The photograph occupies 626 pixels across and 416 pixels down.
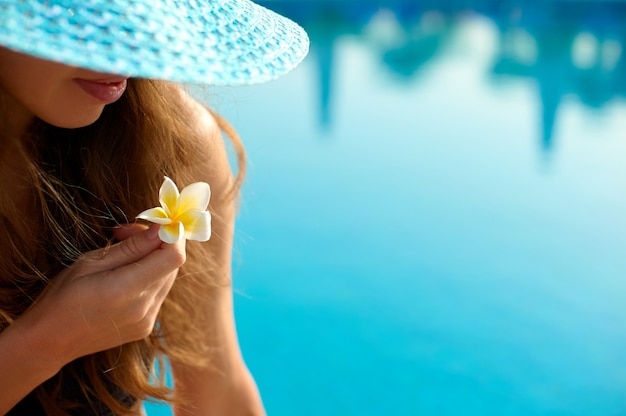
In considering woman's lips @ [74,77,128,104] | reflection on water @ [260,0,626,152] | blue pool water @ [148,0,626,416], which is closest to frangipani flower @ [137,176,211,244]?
woman's lips @ [74,77,128,104]

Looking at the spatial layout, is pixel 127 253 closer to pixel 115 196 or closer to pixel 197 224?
pixel 197 224

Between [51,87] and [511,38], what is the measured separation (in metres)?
6.72

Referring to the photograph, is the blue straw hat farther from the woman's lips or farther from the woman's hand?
the woman's hand

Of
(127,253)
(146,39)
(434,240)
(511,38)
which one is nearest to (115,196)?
(127,253)

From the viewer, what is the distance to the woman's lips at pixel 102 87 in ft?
2.54

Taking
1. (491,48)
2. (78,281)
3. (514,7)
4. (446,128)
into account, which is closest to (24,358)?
(78,281)

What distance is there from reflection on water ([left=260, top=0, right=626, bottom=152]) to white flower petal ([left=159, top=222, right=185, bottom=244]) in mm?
3931

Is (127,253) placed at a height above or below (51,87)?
below

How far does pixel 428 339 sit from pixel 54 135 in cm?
194

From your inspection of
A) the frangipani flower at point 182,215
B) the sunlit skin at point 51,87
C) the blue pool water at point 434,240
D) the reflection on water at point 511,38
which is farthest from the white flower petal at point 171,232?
the reflection on water at point 511,38

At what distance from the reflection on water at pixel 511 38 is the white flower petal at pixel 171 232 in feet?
12.9

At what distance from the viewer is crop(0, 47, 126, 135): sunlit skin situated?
76 centimetres

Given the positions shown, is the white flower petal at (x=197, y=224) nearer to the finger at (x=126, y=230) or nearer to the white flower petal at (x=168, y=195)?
the white flower petal at (x=168, y=195)

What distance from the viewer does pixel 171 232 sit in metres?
0.83
